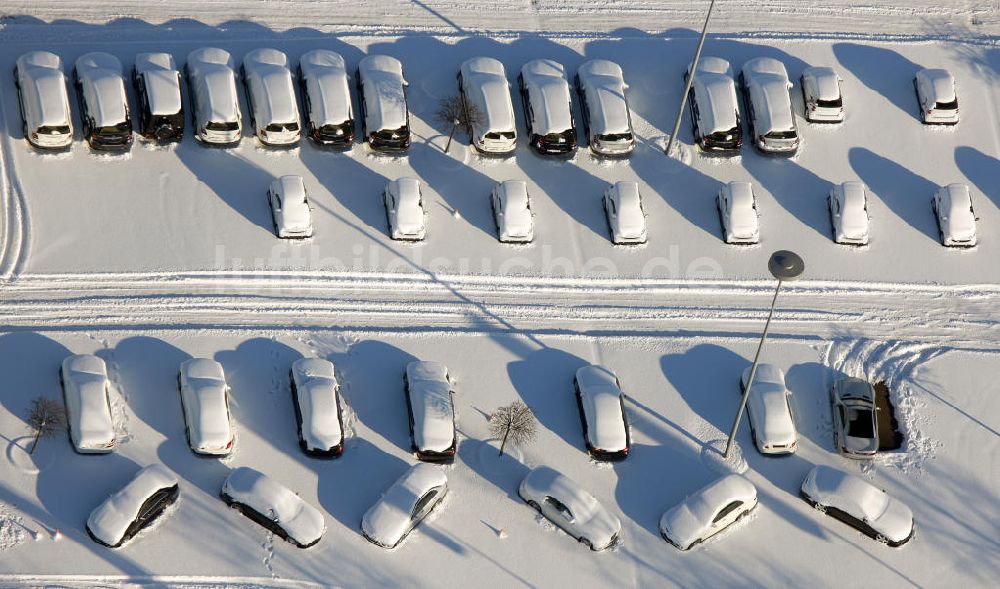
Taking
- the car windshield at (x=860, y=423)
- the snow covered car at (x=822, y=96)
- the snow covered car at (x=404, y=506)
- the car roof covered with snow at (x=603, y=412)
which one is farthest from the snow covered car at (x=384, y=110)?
the car windshield at (x=860, y=423)

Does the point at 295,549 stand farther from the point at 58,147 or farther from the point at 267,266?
the point at 58,147

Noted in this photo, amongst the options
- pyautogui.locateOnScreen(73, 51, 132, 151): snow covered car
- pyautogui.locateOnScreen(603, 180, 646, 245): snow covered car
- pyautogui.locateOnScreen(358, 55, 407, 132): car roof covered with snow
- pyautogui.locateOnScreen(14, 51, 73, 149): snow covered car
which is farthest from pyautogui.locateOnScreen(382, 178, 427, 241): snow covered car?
pyautogui.locateOnScreen(14, 51, 73, 149): snow covered car

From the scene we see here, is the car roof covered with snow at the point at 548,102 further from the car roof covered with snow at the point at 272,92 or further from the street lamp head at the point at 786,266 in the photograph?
the street lamp head at the point at 786,266

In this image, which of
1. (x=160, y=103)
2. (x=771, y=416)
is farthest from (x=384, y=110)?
(x=771, y=416)

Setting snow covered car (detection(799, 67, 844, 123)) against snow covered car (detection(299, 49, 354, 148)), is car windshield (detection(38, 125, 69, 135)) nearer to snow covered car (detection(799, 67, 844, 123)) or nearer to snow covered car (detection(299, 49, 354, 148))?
snow covered car (detection(299, 49, 354, 148))

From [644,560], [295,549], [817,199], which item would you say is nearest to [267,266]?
[295,549]

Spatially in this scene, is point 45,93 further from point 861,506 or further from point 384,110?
point 861,506
